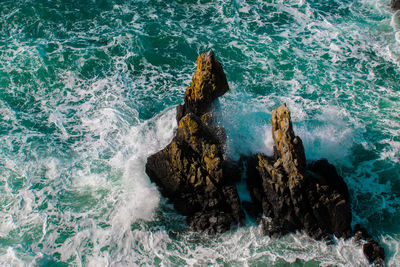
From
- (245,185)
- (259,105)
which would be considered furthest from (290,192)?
(259,105)

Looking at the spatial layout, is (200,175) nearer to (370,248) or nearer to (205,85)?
(205,85)

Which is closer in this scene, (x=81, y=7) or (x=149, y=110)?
(x=149, y=110)

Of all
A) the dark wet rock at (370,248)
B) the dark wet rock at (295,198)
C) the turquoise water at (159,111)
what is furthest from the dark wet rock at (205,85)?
the dark wet rock at (370,248)

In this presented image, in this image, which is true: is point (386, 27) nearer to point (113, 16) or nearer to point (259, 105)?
point (259, 105)

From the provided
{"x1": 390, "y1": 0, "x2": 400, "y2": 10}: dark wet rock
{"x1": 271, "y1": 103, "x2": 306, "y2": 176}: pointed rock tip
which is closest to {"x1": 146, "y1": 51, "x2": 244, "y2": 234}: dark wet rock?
{"x1": 271, "y1": 103, "x2": 306, "y2": 176}: pointed rock tip

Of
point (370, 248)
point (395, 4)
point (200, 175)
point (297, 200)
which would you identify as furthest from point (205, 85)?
point (395, 4)

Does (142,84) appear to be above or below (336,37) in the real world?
below

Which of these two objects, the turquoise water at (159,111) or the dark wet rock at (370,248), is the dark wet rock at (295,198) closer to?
the dark wet rock at (370,248)
